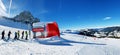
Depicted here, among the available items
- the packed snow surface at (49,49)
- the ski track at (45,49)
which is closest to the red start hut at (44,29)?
the packed snow surface at (49,49)

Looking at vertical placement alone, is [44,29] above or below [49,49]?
above

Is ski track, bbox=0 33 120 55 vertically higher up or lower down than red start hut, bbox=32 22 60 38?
lower down

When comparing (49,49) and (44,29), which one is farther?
(44,29)

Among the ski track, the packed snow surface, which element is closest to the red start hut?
the packed snow surface

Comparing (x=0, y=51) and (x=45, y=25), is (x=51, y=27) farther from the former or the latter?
(x=0, y=51)

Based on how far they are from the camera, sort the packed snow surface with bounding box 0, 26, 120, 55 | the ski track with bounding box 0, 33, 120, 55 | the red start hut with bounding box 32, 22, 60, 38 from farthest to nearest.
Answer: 1. the red start hut with bounding box 32, 22, 60, 38
2. the packed snow surface with bounding box 0, 26, 120, 55
3. the ski track with bounding box 0, 33, 120, 55

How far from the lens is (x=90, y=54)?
19703mm

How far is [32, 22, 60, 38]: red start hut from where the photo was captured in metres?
33.7

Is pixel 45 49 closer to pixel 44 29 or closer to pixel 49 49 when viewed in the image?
pixel 49 49

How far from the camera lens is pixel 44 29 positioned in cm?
3381

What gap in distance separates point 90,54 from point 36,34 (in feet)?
56.9

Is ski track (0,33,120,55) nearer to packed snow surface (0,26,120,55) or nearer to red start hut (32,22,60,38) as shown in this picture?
packed snow surface (0,26,120,55)

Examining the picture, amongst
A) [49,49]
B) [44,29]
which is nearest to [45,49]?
[49,49]

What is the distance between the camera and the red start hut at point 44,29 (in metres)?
33.7
